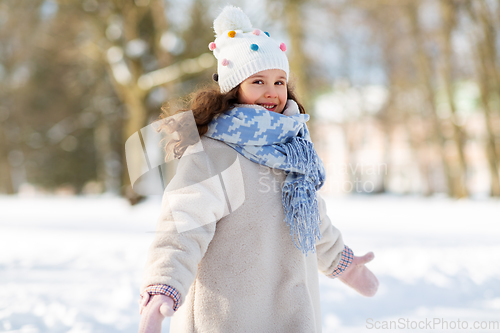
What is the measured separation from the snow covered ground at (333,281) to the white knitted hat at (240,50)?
894mm

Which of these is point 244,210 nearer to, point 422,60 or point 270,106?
point 270,106

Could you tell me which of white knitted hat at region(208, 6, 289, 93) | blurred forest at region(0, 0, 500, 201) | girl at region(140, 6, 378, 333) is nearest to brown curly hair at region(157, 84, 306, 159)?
girl at region(140, 6, 378, 333)

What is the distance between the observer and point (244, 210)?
1585mm

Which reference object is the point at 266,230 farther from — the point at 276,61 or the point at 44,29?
the point at 44,29

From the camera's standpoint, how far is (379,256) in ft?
16.9

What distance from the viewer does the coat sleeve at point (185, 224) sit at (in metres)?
1.34

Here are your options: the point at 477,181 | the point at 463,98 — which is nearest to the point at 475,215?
the point at 463,98

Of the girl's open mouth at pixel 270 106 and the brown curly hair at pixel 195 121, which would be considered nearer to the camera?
the brown curly hair at pixel 195 121

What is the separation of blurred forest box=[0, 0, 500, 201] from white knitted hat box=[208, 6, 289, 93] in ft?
0.93

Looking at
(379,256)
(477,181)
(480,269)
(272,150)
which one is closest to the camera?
(272,150)

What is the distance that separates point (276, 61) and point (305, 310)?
3.16 feet

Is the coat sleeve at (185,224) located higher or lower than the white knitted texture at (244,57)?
lower

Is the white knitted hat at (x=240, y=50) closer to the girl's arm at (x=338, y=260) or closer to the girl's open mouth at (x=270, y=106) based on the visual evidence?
the girl's open mouth at (x=270, y=106)

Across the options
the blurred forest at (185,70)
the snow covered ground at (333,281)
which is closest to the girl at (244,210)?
the blurred forest at (185,70)
